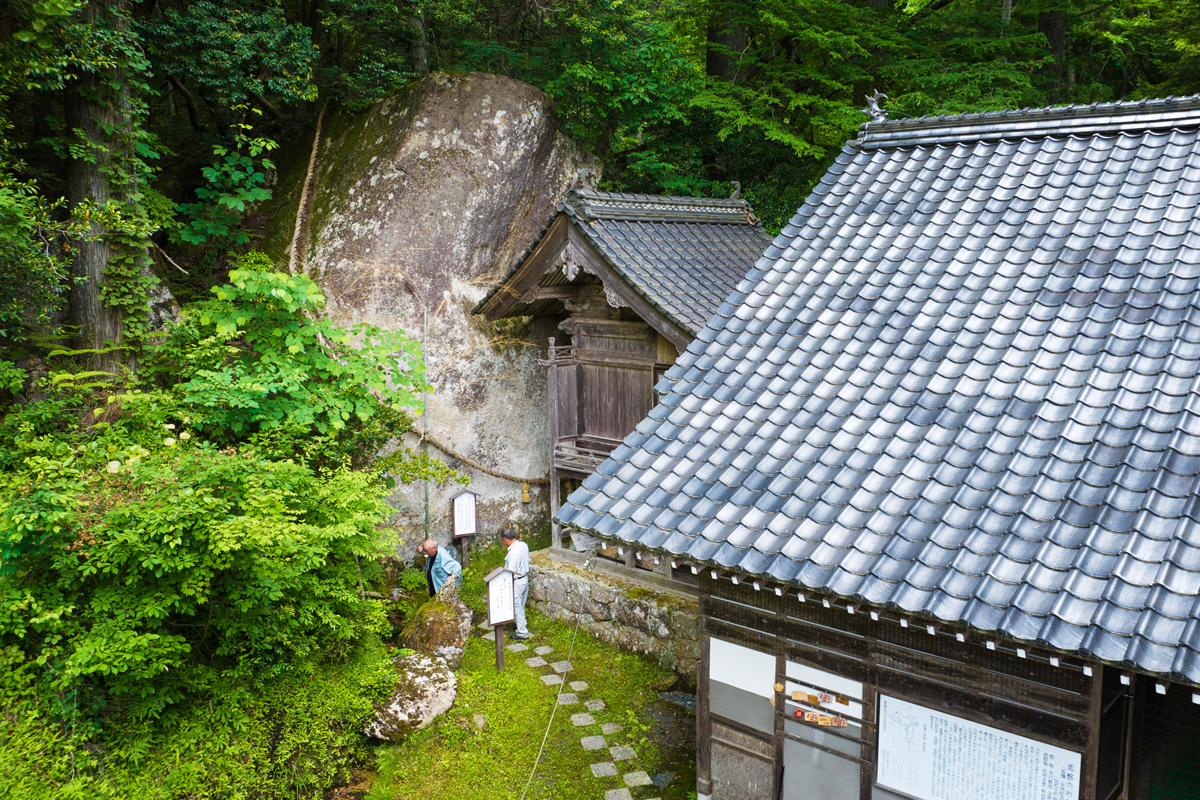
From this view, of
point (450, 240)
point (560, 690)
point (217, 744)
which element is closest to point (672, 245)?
point (450, 240)

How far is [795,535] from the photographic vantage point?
5383 mm

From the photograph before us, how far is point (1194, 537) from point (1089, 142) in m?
4.69

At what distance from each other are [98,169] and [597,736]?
10.3 m

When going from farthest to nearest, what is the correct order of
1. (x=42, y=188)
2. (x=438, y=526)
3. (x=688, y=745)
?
(x=438, y=526), (x=42, y=188), (x=688, y=745)

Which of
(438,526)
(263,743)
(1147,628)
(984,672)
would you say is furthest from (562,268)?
(1147,628)

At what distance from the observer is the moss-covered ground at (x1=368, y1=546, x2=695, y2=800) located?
26.6ft

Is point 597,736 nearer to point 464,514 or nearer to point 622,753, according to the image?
point 622,753

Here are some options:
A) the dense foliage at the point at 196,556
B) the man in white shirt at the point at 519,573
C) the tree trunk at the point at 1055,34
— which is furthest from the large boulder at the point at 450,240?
the tree trunk at the point at 1055,34

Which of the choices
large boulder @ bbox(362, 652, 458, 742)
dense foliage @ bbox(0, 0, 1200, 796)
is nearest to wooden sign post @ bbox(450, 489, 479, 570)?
dense foliage @ bbox(0, 0, 1200, 796)

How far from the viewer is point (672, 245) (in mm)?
12352

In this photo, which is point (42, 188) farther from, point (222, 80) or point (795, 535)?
point (795, 535)

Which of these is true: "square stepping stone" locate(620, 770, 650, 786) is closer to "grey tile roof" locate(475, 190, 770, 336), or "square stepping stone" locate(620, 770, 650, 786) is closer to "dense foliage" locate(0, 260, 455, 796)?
"dense foliage" locate(0, 260, 455, 796)

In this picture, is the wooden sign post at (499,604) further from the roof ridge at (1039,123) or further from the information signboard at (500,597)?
the roof ridge at (1039,123)

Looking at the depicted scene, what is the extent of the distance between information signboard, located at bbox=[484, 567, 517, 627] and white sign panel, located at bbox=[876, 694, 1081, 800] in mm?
5609
